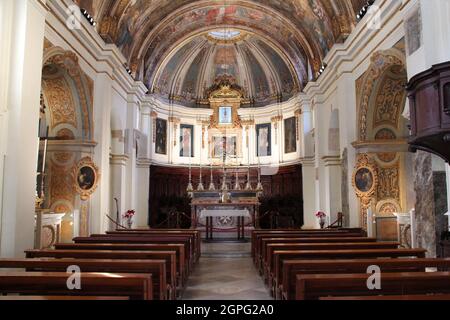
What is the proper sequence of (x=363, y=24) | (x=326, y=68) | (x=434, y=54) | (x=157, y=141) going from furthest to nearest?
(x=157, y=141) → (x=326, y=68) → (x=363, y=24) → (x=434, y=54)

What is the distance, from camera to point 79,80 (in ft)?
36.2

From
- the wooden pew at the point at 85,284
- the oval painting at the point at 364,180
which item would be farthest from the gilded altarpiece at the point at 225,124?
the wooden pew at the point at 85,284

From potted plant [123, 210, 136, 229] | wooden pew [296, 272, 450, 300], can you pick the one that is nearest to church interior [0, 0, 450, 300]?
wooden pew [296, 272, 450, 300]

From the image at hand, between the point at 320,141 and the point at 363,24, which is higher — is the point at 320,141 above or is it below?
below

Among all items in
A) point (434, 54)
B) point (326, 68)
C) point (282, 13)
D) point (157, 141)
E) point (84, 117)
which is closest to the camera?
point (434, 54)

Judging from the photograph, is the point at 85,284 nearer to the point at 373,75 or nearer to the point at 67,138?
the point at 67,138

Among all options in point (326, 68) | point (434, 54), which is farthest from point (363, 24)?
point (434, 54)

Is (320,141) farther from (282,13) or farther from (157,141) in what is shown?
(157,141)

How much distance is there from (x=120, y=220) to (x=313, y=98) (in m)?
9.23

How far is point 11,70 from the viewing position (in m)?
6.97

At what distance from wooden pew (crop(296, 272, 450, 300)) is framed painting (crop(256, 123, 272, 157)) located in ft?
55.0

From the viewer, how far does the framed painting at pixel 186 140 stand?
68.0 feet

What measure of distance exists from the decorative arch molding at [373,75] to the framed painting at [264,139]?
29.9 ft
